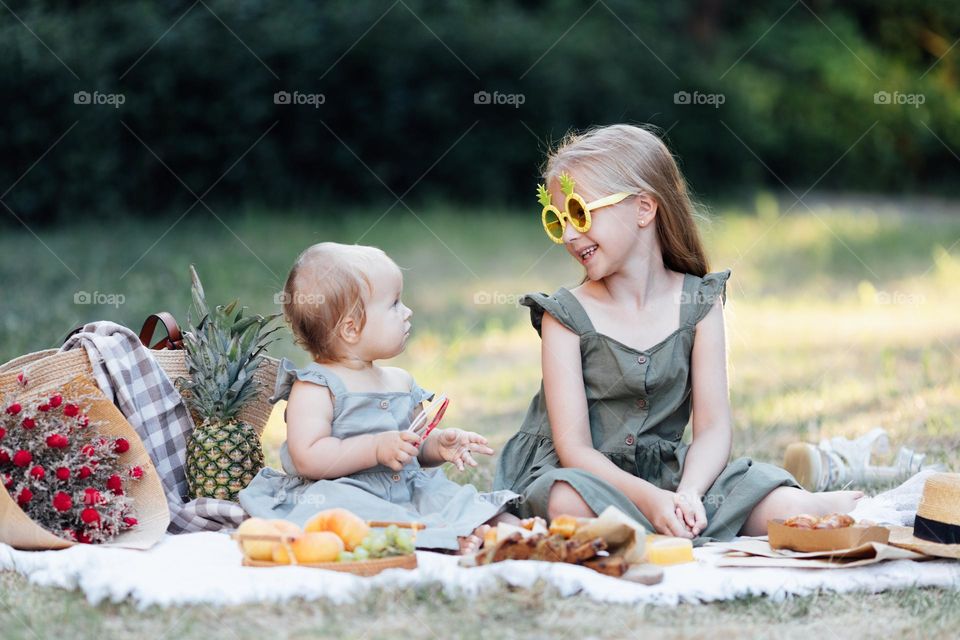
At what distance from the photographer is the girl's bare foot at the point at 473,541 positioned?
3.70 meters

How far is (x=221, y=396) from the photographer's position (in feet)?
14.1

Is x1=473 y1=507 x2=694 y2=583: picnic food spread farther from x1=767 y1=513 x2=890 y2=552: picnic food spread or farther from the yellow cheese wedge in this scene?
x1=767 y1=513 x2=890 y2=552: picnic food spread

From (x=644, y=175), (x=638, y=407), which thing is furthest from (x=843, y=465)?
(x=644, y=175)

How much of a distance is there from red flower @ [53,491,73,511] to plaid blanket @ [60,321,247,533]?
45 cm

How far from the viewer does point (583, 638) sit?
3012 millimetres

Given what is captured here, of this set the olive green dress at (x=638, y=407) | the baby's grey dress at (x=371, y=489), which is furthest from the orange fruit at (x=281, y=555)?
the olive green dress at (x=638, y=407)

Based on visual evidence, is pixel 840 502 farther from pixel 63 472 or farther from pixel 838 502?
pixel 63 472

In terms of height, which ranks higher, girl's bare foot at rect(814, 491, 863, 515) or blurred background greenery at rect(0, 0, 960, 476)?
blurred background greenery at rect(0, 0, 960, 476)

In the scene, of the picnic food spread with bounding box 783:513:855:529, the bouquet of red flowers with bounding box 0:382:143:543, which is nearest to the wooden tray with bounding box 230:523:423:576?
the bouquet of red flowers with bounding box 0:382:143:543

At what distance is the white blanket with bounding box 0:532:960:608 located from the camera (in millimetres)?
3168

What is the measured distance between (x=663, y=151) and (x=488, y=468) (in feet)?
5.63

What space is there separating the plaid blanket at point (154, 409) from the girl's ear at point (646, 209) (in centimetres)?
173

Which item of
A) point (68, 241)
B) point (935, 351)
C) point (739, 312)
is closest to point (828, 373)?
point (935, 351)

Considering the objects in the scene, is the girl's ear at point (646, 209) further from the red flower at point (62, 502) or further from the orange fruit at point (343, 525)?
the red flower at point (62, 502)
